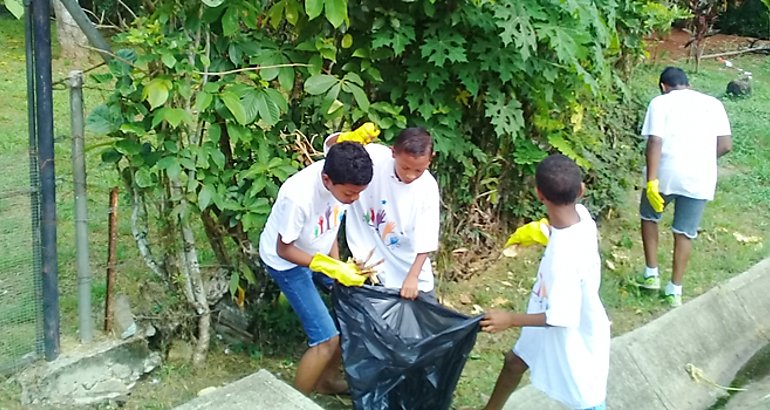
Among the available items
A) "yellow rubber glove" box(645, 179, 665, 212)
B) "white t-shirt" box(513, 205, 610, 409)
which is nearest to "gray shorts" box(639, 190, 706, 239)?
"yellow rubber glove" box(645, 179, 665, 212)

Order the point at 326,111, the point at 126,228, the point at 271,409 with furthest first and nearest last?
the point at 126,228, the point at 326,111, the point at 271,409

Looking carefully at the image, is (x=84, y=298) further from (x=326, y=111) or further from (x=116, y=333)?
(x=326, y=111)

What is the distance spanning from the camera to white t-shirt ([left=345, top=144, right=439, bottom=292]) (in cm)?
350

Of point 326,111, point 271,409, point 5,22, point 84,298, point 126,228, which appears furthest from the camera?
point 5,22

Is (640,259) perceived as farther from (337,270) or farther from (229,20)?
(229,20)

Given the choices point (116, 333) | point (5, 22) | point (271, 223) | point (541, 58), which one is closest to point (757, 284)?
point (541, 58)

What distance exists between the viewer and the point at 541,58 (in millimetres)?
4312

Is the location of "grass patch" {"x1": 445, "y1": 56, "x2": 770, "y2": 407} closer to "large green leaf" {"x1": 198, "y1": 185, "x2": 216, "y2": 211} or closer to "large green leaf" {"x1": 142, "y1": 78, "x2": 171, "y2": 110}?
"large green leaf" {"x1": 198, "y1": 185, "x2": 216, "y2": 211}

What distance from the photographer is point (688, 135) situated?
4.75 metres

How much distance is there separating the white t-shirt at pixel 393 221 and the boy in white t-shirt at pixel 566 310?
20.8 inches

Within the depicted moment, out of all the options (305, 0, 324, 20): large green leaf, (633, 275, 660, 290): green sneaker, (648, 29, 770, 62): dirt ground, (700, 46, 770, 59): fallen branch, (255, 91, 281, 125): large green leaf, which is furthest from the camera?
(648, 29, 770, 62): dirt ground

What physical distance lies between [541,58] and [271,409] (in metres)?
2.34

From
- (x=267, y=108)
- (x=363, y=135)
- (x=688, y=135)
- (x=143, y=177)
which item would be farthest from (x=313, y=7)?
(x=688, y=135)

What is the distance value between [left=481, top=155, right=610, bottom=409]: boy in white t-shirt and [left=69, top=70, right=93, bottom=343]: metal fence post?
1636mm
